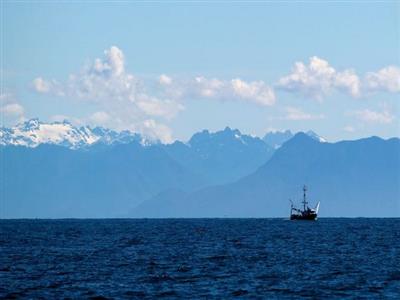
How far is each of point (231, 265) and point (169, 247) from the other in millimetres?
38501

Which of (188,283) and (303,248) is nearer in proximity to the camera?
(188,283)

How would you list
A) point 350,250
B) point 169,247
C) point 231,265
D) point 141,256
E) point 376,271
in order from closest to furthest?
point 376,271 < point 231,265 < point 141,256 < point 350,250 < point 169,247

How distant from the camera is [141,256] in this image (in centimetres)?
12494

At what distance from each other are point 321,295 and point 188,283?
14270mm

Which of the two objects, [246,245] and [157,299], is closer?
[157,299]

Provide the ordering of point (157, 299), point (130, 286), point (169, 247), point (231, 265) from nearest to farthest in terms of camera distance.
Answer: point (157, 299)
point (130, 286)
point (231, 265)
point (169, 247)

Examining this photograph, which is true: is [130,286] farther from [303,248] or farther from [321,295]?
[303,248]

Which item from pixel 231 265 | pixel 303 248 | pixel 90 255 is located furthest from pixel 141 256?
pixel 303 248

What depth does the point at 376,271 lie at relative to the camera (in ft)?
338

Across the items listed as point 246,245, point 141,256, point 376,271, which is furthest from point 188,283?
point 246,245

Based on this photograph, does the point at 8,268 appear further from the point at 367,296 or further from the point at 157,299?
the point at 367,296

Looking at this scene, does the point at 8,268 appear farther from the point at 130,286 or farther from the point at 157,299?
the point at 157,299

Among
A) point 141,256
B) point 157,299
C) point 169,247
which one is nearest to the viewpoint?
point 157,299

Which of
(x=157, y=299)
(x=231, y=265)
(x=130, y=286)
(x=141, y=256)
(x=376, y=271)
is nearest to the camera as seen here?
(x=157, y=299)
